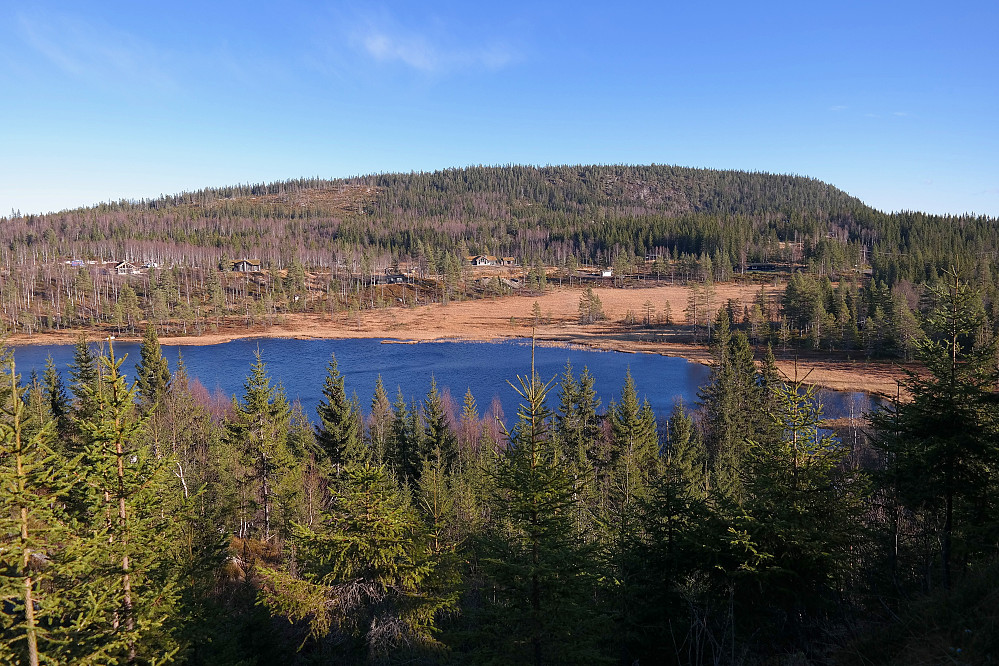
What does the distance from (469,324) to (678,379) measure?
164ft

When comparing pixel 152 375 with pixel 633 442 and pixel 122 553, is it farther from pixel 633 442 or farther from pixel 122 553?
pixel 122 553

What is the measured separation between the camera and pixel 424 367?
7075 cm

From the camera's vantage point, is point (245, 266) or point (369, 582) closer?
point (369, 582)

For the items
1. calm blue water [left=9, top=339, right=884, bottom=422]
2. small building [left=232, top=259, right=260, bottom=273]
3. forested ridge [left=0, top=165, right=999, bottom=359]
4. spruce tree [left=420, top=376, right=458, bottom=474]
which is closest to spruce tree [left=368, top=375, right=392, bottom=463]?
spruce tree [left=420, top=376, right=458, bottom=474]

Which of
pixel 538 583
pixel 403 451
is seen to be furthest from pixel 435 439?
pixel 538 583

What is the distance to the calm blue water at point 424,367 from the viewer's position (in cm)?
5619

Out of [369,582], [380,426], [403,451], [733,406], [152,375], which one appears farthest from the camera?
[380,426]

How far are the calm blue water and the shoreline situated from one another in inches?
141

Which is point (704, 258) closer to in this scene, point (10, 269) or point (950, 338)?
point (950, 338)

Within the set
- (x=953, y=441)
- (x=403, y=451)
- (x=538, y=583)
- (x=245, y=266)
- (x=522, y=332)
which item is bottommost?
(x=403, y=451)

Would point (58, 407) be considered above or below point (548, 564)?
below

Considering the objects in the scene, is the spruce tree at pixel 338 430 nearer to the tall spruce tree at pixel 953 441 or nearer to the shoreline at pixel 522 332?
the tall spruce tree at pixel 953 441

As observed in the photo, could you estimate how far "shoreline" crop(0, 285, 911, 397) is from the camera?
66.5m

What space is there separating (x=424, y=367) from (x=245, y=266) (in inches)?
3984
